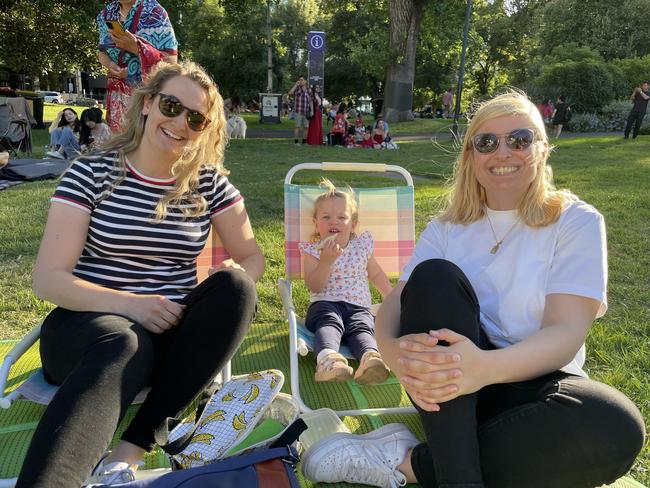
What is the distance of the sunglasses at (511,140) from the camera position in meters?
2.01

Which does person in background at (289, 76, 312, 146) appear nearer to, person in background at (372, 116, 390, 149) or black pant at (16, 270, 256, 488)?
person in background at (372, 116, 390, 149)

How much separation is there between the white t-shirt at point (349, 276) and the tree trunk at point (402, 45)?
60.8 feet

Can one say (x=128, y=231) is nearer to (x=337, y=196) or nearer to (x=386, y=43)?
(x=337, y=196)

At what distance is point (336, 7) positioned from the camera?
33969 millimetres

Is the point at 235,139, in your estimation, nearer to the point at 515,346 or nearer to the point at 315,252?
the point at 315,252

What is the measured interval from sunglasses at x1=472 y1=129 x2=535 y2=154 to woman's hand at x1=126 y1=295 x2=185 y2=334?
1.28m

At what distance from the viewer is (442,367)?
1.69 m

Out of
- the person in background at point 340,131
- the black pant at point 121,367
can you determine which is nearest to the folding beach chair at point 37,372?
the black pant at point 121,367

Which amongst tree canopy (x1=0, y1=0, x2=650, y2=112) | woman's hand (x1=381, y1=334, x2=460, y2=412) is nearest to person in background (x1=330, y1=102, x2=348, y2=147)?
tree canopy (x1=0, y1=0, x2=650, y2=112)

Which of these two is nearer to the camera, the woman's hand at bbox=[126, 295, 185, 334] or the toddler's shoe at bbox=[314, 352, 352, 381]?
the woman's hand at bbox=[126, 295, 185, 334]

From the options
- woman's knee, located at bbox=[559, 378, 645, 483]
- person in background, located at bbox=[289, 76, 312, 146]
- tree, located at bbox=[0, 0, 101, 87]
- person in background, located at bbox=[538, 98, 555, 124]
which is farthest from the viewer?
person in background, located at bbox=[538, 98, 555, 124]

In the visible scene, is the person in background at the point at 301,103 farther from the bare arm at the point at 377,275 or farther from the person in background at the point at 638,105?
the bare arm at the point at 377,275

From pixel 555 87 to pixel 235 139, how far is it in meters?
14.4

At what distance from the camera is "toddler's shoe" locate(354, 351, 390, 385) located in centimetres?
265
